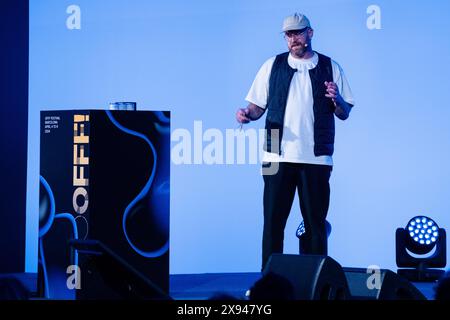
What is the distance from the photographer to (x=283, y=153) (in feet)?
14.9

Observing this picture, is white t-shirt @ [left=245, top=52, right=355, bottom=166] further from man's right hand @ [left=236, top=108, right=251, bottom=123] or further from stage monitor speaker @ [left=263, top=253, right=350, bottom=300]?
stage monitor speaker @ [left=263, top=253, right=350, bottom=300]

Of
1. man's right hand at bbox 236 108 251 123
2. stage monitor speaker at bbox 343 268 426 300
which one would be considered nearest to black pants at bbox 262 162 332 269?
man's right hand at bbox 236 108 251 123

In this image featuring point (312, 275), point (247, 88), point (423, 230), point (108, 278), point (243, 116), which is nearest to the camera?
point (312, 275)

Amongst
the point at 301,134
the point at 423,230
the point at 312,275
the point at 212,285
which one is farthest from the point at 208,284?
the point at 312,275

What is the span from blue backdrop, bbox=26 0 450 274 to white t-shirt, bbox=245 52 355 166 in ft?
3.04

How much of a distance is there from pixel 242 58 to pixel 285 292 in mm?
3089

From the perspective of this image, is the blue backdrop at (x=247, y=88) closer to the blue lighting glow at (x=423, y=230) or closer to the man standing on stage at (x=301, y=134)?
the blue lighting glow at (x=423, y=230)

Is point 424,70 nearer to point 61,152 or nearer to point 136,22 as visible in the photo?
point 136,22

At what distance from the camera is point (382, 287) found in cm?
311

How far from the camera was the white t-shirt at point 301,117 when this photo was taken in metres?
4.52

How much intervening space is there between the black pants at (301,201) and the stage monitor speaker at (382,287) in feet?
2.79

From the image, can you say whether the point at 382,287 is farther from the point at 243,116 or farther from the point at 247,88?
the point at 247,88

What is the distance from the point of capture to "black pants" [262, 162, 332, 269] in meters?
4.52

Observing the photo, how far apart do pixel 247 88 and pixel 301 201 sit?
125 centimetres
